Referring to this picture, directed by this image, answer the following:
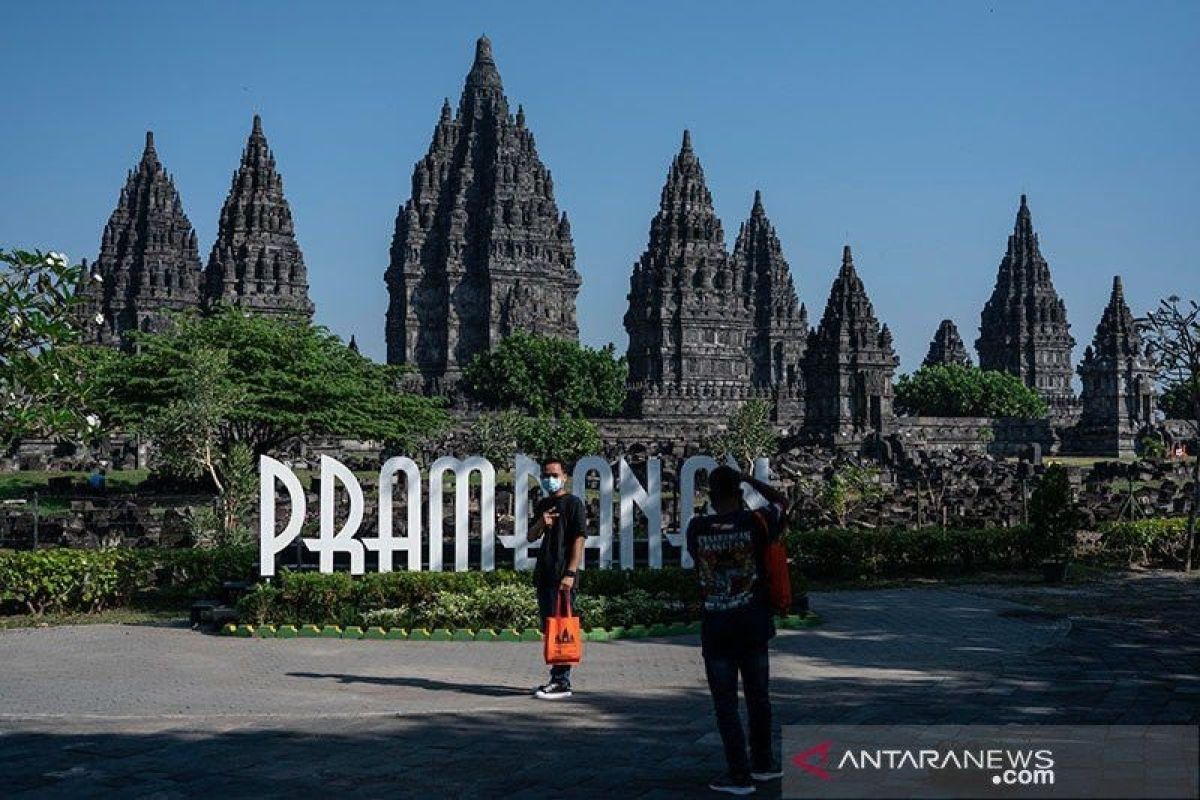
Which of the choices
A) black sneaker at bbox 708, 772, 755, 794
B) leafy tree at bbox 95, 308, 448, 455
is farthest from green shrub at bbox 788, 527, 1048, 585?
leafy tree at bbox 95, 308, 448, 455

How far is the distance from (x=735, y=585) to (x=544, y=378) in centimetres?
8300

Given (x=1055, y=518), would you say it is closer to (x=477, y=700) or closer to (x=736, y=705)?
(x=477, y=700)

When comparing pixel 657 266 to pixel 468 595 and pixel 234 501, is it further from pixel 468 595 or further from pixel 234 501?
pixel 468 595

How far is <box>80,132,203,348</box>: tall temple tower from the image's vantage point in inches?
3804

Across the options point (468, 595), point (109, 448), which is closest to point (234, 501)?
point (468, 595)

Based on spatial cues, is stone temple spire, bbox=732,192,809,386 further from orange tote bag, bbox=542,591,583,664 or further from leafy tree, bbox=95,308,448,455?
orange tote bag, bbox=542,591,583,664

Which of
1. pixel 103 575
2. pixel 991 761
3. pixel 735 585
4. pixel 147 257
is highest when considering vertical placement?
pixel 147 257

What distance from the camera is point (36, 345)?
1888cm

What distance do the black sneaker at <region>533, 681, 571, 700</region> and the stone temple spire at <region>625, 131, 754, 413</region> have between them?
82568mm

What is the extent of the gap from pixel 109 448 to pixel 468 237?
161ft

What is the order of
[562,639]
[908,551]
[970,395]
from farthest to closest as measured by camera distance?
[970,395] < [908,551] < [562,639]

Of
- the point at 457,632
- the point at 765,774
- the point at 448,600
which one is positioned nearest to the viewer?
A: the point at 765,774

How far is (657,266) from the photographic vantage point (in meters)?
95.4

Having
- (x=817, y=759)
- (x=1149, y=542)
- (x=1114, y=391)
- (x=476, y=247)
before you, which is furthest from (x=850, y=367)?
(x=817, y=759)
